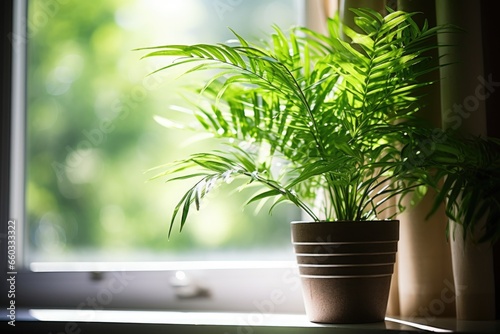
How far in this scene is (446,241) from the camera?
1266 millimetres

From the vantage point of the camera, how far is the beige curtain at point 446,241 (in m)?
1.19

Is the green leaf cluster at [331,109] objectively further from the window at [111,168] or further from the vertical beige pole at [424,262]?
the window at [111,168]

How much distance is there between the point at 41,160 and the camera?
1.76 metres

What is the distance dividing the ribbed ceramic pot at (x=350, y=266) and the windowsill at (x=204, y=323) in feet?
0.11

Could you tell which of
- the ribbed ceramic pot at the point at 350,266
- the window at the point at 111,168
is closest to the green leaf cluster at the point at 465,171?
the ribbed ceramic pot at the point at 350,266

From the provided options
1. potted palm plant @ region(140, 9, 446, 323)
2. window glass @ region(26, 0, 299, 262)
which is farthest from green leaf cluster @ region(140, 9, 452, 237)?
window glass @ region(26, 0, 299, 262)

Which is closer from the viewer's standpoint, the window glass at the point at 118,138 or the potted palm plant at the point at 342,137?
the potted palm plant at the point at 342,137

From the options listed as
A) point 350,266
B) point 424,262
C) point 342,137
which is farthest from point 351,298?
point 342,137

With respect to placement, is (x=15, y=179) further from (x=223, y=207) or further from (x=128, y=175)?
(x=223, y=207)

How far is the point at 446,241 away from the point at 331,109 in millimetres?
367

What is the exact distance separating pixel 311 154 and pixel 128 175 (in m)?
0.67

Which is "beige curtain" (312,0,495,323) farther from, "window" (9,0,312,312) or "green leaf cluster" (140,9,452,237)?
"window" (9,0,312,312)

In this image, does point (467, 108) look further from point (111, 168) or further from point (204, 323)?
point (111, 168)

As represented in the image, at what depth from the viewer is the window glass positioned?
5.45 feet
